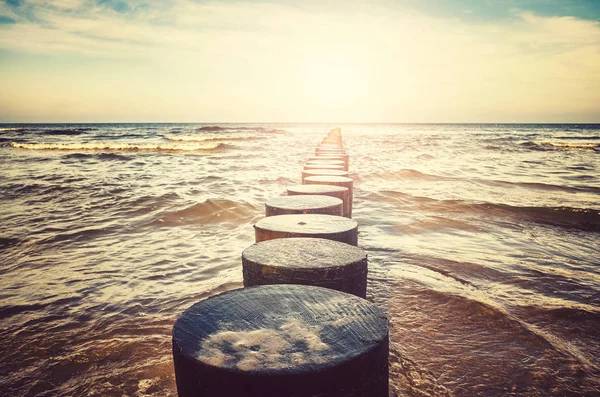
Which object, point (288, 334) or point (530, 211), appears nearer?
point (288, 334)

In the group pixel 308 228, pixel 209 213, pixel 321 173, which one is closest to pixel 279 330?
pixel 308 228

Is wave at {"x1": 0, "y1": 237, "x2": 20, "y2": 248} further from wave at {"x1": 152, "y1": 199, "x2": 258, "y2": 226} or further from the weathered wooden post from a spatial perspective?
the weathered wooden post

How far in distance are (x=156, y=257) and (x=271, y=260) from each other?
3.70 metres

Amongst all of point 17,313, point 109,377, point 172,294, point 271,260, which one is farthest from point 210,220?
point 271,260

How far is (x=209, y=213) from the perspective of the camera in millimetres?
8055

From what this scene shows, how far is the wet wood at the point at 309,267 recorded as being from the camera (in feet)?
6.45

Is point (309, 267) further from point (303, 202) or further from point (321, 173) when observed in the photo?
point (321, 173)

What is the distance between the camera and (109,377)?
8.64 ft

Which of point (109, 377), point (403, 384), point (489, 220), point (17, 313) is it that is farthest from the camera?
point (489, 220)

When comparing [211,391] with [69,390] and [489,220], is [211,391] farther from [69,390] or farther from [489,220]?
[489,220]

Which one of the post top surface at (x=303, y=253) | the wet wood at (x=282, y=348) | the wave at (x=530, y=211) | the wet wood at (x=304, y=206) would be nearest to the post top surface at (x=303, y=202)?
the wet wood at (x=304, y=206)

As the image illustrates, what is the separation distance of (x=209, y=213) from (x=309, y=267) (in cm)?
644

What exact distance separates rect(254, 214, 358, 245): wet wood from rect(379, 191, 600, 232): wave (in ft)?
19.3

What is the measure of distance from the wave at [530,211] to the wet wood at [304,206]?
5.27 metres
